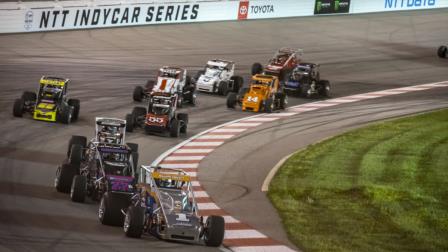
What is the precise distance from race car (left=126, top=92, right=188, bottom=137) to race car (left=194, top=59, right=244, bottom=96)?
29.1 ft

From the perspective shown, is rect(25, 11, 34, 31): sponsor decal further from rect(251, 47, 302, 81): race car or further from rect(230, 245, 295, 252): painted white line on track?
rect(230, 245, 295, 252): painted white line on track

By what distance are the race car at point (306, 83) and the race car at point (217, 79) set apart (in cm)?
249

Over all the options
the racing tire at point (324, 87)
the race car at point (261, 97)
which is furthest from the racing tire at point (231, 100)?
the racing tire at point (324, 87)

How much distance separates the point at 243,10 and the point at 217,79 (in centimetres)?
2195

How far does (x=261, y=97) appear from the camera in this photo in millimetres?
45594

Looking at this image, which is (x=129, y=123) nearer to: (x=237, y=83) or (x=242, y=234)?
(x=237, y=83)

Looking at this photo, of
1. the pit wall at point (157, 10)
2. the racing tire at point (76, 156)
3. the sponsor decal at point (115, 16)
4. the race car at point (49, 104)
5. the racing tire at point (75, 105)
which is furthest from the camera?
the sponsor decal at point (115, 16)

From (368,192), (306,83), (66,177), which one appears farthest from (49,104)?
(368,192)

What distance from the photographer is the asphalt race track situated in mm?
27781

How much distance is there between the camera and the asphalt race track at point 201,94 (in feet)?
91.1

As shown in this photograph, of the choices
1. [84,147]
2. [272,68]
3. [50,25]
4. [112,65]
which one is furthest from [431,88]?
[84,147]

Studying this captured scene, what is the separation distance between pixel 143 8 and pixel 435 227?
40.5 m

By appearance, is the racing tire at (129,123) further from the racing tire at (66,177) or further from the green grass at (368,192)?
the racing tire at (66,177)

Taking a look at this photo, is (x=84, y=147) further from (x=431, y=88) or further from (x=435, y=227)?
(x=431, y=88)
